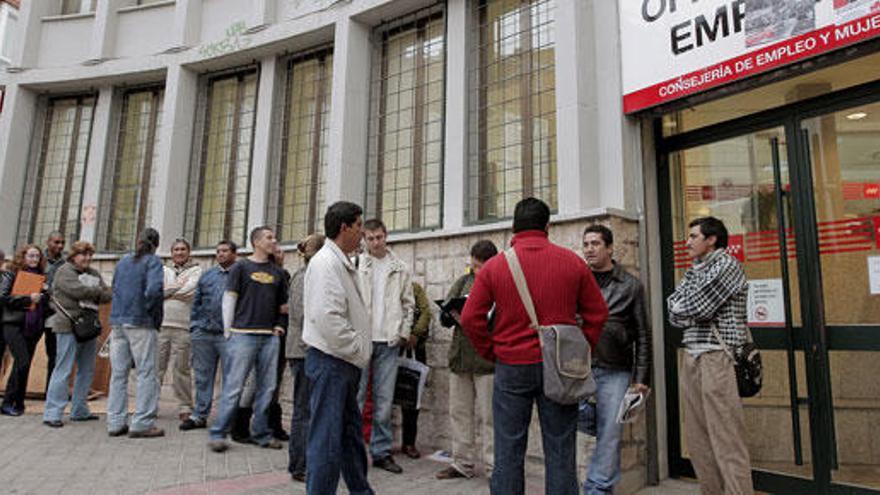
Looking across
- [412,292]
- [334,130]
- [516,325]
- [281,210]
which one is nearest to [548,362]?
[516,325]

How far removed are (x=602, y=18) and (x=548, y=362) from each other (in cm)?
398

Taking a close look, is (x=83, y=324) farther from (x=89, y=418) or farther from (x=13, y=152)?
(x=13, y=152)

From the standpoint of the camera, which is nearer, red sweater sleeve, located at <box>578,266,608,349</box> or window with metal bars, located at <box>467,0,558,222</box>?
red sweater sleeve, located at <box>578,266,608,349</box>

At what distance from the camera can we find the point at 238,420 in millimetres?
6211

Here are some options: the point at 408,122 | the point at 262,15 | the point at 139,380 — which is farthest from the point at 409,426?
the point at 262,15

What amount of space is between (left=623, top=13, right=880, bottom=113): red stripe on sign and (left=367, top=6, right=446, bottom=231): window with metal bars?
2.81 m

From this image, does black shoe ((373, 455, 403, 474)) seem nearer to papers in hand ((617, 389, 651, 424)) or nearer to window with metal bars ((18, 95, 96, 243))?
papers in hand ((617, 389, 651, 424))

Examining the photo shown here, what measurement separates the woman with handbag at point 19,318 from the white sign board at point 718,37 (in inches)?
278

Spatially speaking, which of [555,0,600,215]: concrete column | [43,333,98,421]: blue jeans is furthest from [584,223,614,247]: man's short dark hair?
[43,333,98,421]: blue jeans

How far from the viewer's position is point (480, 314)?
3.56 m

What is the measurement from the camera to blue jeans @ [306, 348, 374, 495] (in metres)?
3.72

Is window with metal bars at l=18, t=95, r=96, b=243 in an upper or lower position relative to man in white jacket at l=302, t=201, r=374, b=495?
upper

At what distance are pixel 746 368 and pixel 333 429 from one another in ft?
9.13

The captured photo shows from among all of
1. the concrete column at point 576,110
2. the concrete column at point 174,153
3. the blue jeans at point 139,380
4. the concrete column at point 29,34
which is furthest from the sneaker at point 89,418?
the concrete column at point 29,34
